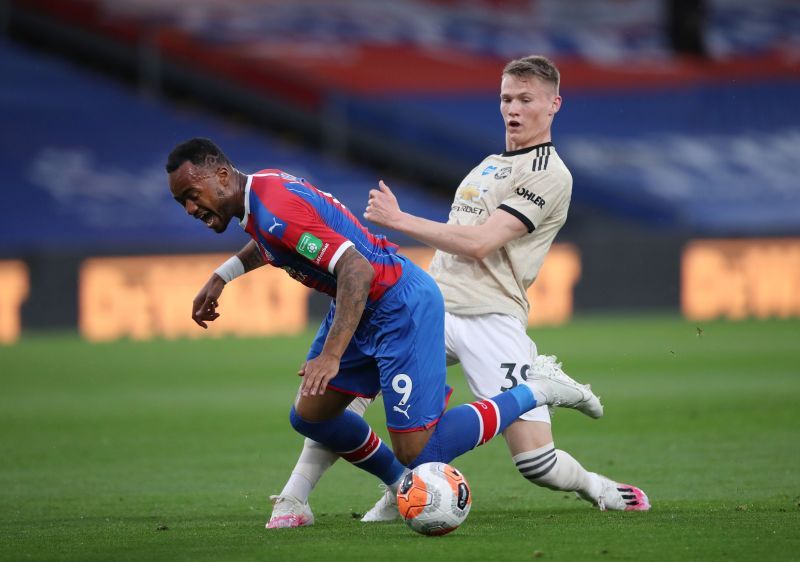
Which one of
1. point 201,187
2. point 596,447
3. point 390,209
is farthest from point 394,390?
point 596,447

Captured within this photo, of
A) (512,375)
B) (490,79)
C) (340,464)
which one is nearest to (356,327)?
(512,375)

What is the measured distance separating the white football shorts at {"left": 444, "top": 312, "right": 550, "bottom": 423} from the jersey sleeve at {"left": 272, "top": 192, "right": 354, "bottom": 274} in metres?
1.04

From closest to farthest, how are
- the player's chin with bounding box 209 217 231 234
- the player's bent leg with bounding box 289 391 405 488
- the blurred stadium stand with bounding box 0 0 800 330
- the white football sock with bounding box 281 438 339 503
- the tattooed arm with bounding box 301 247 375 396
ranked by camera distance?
the tattooed arm with bounding box 301 247 375 396
the player's chin with bounding box 209 217 231 234
the player's bent leg with bounding box 289 391 405 488
the white football sock with bounding box 281 438 339 503
the blurred stadium stand with bounding box 0 0 800 330

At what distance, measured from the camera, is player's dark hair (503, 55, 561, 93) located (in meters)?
6.40

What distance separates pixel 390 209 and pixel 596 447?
12.2ft

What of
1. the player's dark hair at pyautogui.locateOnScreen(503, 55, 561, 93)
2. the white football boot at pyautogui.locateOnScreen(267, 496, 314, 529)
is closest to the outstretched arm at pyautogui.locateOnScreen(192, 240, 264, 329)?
the white football boot at pyautogui.locateOnScreen(267, 496, 314, 529)

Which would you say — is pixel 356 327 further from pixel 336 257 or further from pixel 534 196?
pixel 534 196

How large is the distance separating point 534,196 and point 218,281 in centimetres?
156

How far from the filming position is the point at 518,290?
253 inches

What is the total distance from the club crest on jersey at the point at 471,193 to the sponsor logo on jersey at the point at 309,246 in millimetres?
1265

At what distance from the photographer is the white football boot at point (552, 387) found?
6074 mm

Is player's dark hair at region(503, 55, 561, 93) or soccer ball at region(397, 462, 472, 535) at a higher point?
player's dark hair at region(503, 55, 561, 93)

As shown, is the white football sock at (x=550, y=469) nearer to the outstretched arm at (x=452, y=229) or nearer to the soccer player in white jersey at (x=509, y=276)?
the soccer player in white jersey at (x=509, y=276)

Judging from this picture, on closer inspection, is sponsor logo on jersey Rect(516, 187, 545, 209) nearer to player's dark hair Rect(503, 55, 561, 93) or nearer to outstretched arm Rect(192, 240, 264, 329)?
player's dark hair Rect(503, 55, 561, 93)
